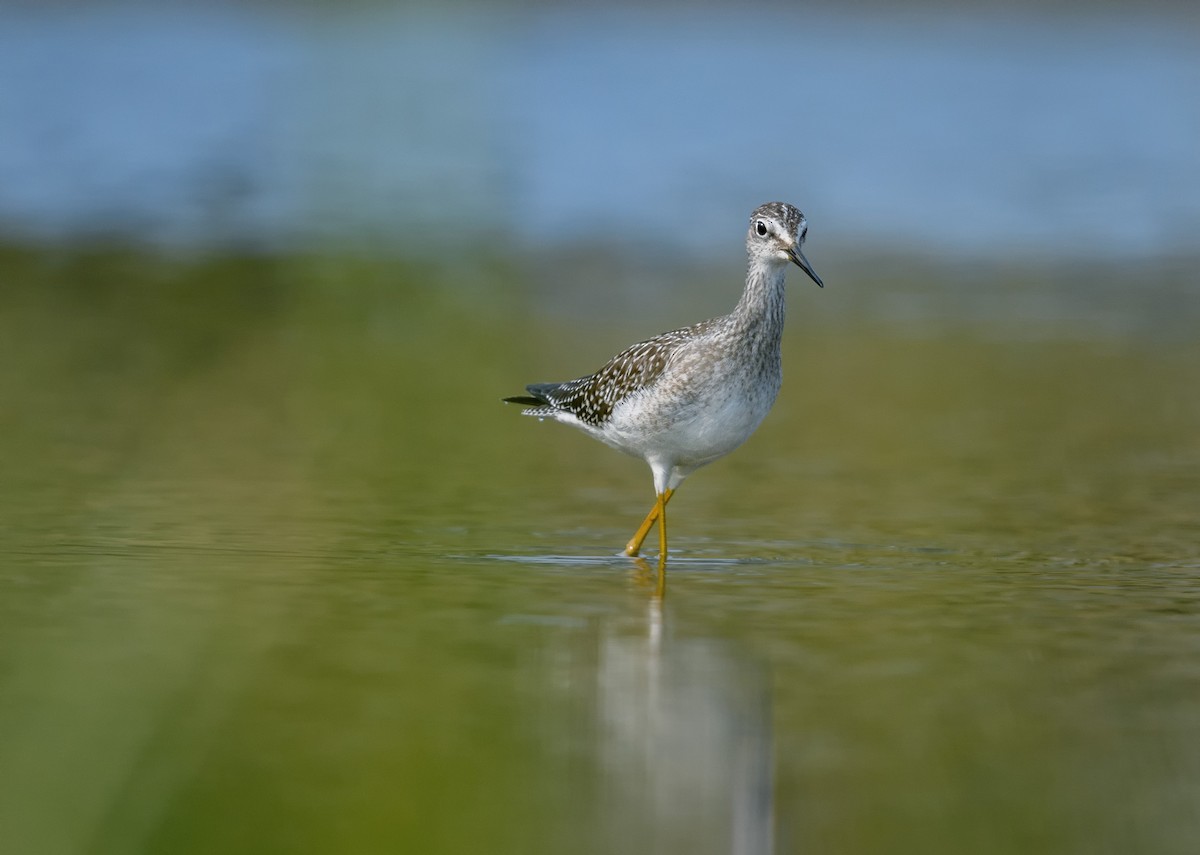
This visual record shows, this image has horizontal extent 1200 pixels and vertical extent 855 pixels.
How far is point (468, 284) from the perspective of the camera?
16.2 m

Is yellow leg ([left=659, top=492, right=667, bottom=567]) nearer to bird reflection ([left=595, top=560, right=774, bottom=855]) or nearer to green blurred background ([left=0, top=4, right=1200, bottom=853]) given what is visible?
green blurred background ([left=0, top=4, right=1200, bottom=853])

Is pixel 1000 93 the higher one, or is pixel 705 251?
pixel 1000 93

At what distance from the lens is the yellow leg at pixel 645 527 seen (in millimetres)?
9180

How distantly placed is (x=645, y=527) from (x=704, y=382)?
2.76 ft

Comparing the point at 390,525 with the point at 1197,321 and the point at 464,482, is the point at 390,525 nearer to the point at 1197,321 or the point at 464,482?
the point at 464,482

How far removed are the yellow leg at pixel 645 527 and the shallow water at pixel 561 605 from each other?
0.54 ft

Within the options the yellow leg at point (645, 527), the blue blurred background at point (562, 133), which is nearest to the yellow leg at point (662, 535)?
the yellow leg at point (645, 527)

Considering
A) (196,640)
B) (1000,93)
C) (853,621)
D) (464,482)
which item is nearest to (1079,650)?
(853,621)

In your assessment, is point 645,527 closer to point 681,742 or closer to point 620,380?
point 620,380

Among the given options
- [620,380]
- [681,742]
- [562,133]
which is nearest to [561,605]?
[681,742]

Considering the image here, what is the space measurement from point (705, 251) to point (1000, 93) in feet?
53.5

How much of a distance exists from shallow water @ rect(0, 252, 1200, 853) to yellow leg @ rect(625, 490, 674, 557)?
0.16 metres

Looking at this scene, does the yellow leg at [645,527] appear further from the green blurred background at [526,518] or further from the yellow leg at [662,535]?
the green blurred background at [526,518]

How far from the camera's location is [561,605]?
7.90 metres
